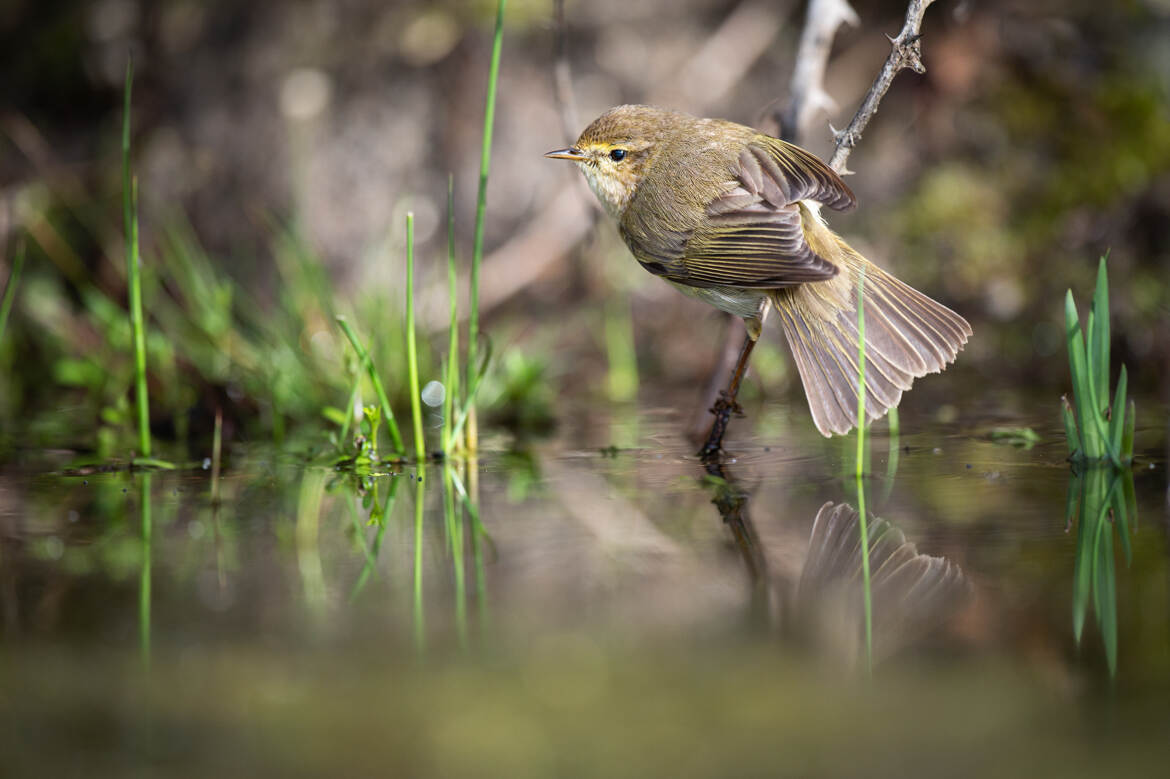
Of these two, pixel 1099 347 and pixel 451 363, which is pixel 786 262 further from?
pixel 451 363

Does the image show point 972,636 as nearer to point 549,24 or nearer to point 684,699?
point 684,699

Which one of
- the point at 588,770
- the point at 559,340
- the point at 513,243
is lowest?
the point at 588,770

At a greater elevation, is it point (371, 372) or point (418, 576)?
point (371, 372)

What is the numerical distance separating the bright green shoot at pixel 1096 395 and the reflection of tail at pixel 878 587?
74 cm

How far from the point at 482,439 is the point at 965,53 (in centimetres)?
365

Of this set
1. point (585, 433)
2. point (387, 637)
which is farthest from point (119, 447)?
point (387, 637)

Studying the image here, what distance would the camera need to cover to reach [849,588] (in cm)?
188

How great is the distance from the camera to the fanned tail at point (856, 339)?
3.12 m

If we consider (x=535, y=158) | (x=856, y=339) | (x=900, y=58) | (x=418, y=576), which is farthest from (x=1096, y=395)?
(x=535, y=158)

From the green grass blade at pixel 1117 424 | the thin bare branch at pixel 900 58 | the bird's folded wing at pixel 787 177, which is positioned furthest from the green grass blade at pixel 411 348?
the green grass blade at pixel 1117 424

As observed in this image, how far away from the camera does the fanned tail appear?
10.2 feet

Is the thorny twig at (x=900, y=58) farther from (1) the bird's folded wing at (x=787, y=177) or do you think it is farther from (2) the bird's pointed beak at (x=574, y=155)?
(2) the bird's pointed beak at (x=574, y=155)

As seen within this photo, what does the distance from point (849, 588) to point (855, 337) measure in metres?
1.46

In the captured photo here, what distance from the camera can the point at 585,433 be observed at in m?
3.86
